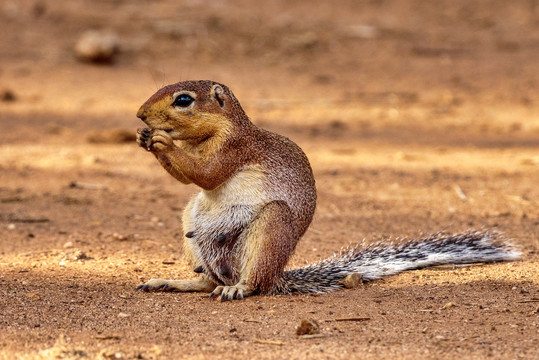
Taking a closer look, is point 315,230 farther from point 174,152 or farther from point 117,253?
point 174,152

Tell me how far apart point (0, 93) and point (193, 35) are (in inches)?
174

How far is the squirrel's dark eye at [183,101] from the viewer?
17.7 ft

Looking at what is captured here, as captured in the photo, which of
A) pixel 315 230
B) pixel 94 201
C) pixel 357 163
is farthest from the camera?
pixel 357 163

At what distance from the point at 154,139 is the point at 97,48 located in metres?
9.95

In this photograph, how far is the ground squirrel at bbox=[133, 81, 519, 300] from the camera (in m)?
5.38

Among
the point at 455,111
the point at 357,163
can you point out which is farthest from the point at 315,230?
the point at 455,111

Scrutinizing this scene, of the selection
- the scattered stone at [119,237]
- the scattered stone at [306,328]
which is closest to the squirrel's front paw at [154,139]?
the scattered stone at [306,328]

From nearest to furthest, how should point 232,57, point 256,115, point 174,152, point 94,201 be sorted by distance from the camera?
point 174,152 < point 94,201 < point 256,115 < point 232,57

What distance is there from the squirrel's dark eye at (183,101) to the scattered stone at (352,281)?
1.68m

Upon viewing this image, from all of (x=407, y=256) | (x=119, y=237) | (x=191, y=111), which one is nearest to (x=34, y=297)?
(x=191, y=111)

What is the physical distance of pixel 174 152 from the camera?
5285mm

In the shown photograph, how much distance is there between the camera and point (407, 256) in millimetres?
6266

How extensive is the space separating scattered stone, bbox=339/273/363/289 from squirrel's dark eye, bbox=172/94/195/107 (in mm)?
1684

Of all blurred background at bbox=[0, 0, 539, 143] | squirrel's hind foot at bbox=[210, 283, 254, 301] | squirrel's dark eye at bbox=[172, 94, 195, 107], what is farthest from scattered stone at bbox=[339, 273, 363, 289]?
blurred background at bbox=[0, 0, 539, 143]
